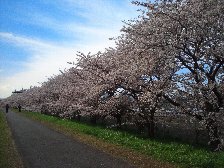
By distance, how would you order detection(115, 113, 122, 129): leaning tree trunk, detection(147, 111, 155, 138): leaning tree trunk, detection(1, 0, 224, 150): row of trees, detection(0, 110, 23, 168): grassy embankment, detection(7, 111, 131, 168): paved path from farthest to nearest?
detection(115, 113, 122, 129): leaning tree trunk < detection(147, 111, 155, 138): leaning tree trunk < detection(1, 0, 224, 150): row of trees < detection(0, 110, 23, 168): grassy embankment < detection(7, 111, 131, 168): paved path

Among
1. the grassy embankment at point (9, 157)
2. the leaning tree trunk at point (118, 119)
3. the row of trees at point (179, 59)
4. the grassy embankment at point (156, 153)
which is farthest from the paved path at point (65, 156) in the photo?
the leaning tree trunk at point (118, 119)

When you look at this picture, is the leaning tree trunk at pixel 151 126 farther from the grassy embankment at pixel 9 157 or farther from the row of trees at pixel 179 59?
the grassy embankment at pixel 9 157

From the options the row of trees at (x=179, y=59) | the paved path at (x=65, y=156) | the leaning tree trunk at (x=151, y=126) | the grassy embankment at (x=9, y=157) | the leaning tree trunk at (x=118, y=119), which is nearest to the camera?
the paved path at (x=65, y=156)

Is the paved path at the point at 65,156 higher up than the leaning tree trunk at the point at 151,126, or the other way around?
the leaning tree trunk at the point at 151,126

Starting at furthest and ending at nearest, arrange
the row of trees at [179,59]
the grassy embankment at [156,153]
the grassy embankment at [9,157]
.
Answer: the row of trees at [179,59] → the grassy embankment at [9,157] → the grassy embankment at [156,153]

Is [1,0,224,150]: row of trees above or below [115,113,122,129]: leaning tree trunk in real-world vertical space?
above

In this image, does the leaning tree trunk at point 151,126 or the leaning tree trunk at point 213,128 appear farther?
the leaning tree trunk at point 151,126

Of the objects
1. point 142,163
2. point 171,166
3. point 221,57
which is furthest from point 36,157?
point 221,57

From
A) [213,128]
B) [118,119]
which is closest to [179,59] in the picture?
[213,128]

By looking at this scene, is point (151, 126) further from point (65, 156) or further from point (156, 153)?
point (65, 156)

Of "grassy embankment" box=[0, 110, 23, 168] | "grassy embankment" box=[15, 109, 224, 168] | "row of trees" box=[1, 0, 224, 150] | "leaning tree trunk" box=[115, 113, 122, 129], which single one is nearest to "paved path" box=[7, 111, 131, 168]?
"grassy embankment" box=[0, 110, 23, 168]

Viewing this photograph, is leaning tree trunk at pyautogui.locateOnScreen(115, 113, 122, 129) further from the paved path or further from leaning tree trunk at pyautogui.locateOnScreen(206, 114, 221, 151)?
leaning tree trunk at pyautogui.locateOnScreen(206, 114, 221, 151)

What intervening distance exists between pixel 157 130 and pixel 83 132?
707cm

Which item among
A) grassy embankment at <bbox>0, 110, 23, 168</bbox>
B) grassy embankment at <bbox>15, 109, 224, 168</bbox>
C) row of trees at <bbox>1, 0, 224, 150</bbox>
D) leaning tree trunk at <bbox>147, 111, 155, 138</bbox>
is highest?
row of trees at <bbox>1, 0, 224, 150</bbox>
